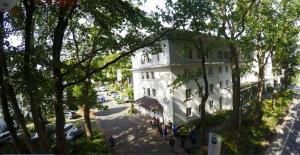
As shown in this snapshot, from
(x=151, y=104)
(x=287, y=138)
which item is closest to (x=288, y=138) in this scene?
(x=287, y=138)

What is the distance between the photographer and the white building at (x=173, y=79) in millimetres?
33562

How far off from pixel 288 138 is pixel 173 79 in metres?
13.2

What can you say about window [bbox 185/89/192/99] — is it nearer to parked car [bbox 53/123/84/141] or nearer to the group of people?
the group of people

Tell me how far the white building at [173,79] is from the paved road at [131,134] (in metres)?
2.70

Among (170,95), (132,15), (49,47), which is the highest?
(132,15)

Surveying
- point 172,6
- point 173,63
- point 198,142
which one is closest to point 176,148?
point 198,142

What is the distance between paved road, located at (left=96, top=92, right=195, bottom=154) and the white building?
8.87 ft

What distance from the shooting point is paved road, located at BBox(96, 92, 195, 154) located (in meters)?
25.8

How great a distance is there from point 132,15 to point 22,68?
5582 mm

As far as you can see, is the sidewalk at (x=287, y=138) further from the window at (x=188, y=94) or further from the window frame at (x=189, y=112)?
the window at (x=188, y=94)

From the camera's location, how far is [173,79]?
110 ft

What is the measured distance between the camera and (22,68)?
1088 centimetres

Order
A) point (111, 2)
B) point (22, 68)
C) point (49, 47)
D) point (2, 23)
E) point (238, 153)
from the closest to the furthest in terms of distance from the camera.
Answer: point (22, 68) < point (2, 23) < point (111, 2) < point (49, 47) < point (238, 153)

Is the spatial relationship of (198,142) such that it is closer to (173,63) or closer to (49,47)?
(173,63)
